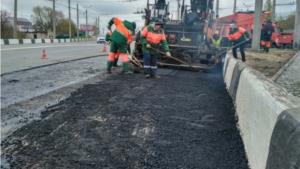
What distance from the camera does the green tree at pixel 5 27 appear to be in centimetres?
4139

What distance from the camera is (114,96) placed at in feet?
18.1

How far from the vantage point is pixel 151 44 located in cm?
829

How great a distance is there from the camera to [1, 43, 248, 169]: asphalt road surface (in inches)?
115

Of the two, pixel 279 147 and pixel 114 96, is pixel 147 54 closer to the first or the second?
pixel 114 96

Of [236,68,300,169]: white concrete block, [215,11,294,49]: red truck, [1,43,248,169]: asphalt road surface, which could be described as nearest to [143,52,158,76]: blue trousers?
[1,43,248,169]: asphalt road surface

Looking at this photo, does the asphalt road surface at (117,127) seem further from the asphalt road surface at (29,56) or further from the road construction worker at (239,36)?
the road construction worker at (239,36)

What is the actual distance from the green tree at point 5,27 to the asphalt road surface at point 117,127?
39.4 m

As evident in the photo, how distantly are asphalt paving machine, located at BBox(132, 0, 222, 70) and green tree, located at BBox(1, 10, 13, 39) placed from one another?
119 ft

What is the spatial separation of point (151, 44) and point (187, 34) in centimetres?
293

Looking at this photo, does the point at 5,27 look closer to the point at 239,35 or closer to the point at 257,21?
the point at 257,21

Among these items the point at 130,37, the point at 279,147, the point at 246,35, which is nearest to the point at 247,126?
the point at 279,147

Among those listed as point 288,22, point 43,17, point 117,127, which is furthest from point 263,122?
point 43,17

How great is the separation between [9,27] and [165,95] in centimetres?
4437

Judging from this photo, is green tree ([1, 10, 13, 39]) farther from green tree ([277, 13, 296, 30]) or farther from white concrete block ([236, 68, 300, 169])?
white concrete block ([236, 68, 300, 169])
